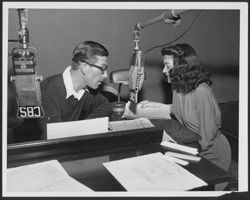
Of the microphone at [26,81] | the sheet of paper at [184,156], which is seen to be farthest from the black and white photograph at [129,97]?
the microphone at [26,81]

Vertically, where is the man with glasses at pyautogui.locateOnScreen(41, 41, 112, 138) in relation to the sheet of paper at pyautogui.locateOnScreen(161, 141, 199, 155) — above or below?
above

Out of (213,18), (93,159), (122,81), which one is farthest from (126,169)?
(213,18)

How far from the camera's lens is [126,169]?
1.14 meters

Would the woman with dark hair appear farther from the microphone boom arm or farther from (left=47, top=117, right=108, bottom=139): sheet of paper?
(left=47, top=117, right=108, bottom=139): sheet of paper

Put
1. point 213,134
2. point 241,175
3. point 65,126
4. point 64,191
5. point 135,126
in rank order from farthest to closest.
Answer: point 213,134 < point 241,175 < point 135,126 < point 65,126 < point 64,191

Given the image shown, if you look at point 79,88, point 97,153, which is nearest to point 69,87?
point 79,88

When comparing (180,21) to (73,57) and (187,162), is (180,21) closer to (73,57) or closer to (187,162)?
(73,57)

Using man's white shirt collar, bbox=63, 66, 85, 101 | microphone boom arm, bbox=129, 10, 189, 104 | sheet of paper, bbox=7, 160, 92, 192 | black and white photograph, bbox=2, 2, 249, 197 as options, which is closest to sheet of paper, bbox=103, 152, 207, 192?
black and white photograph, bbox=2, 2, 249, 197

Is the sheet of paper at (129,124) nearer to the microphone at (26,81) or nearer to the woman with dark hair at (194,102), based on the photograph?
the woman with dark hair at (194,102)

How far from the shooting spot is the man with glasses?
152 centimetres

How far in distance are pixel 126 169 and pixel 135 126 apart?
291 millimetres

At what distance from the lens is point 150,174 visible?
115cm

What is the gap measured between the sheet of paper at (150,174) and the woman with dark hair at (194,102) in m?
0.46

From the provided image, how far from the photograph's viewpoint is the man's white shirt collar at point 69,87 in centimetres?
157
